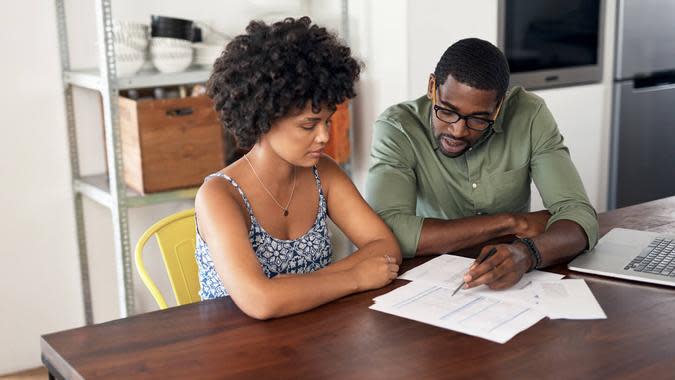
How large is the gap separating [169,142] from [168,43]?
34 cm

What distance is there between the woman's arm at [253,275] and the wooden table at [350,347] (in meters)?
0.03

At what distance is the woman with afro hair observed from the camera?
1.69 metres

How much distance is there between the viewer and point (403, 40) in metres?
3.12

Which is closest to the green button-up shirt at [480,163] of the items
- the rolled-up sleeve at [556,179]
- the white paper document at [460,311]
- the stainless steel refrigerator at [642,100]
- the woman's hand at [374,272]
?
the rolled-up sleeve at [556,179]

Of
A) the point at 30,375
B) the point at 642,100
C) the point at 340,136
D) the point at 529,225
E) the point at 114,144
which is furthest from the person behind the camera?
the point at 642,100

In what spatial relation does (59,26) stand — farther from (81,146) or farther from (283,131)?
(283,131)

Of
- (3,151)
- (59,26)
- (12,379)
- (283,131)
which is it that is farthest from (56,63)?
(283,131)

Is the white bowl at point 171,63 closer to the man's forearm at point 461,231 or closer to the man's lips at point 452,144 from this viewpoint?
the man's lips at point 452,144

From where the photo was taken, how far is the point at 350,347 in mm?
1479

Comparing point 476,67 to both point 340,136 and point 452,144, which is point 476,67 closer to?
point 452,144

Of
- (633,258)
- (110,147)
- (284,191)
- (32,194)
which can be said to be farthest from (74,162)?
(633,258)

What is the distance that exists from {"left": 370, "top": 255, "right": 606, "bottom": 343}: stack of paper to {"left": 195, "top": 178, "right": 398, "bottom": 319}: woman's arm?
68mm

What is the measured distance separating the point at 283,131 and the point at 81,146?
157 centimetres

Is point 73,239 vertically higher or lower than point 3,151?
lower
